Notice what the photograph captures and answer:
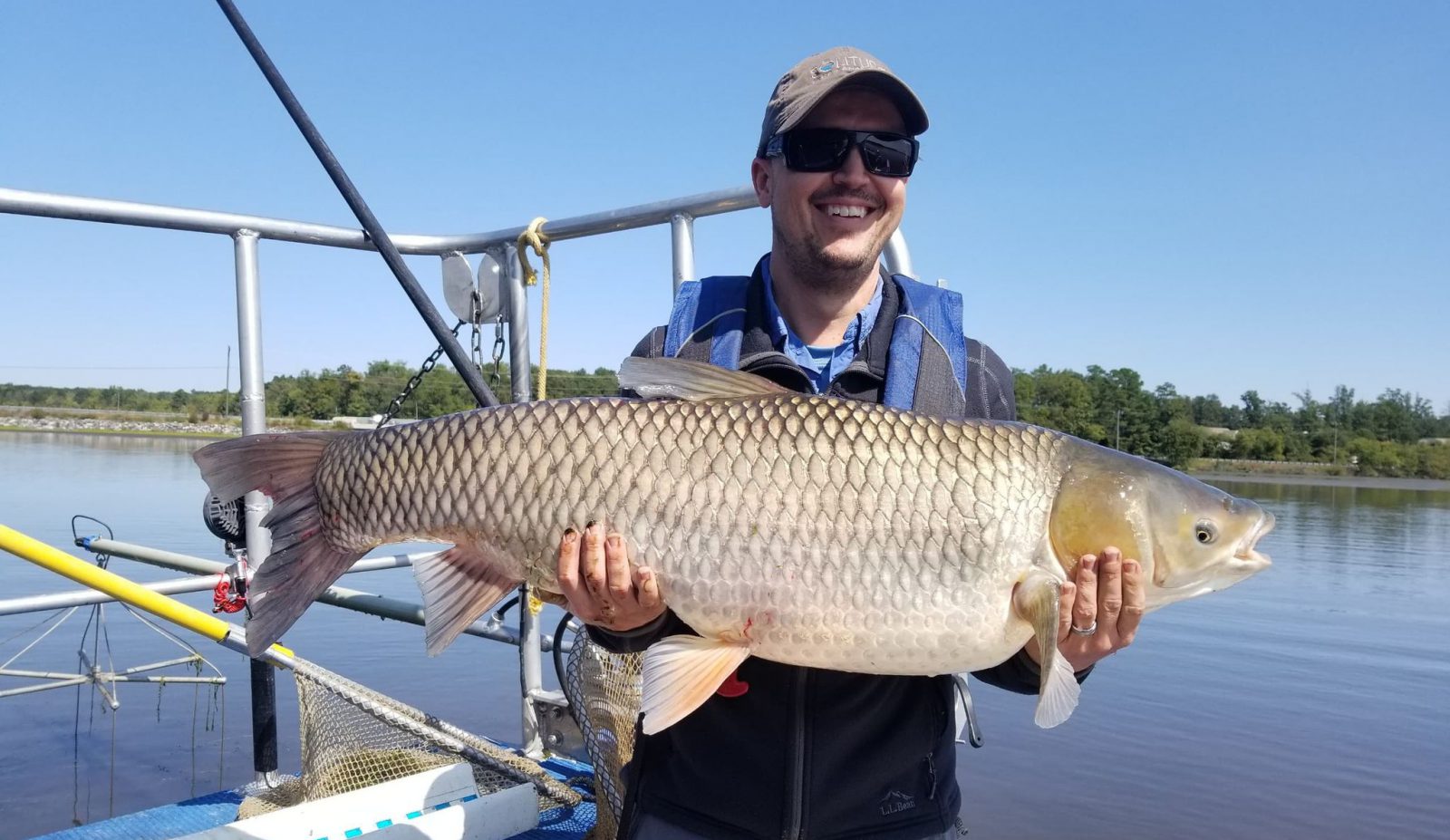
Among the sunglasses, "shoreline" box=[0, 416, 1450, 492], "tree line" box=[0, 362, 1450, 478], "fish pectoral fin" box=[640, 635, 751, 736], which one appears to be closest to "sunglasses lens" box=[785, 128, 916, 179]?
the sunglasses

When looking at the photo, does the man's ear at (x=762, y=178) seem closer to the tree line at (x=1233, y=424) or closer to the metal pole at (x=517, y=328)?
the metal pole at (x=517, y=328)

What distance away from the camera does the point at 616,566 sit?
2.18m

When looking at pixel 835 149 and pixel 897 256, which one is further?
pixel 897 256

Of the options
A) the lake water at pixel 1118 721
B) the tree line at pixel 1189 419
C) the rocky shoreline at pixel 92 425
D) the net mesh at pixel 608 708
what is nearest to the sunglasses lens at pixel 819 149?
the net mesh at pixel 608 708

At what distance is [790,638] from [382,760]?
2298 millimetres

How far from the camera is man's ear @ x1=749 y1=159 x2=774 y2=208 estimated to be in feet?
9.01

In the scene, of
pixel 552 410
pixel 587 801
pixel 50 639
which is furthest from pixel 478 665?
pixel 552 410

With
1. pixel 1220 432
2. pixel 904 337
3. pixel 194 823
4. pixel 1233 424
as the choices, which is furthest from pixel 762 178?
pixel 1233 424

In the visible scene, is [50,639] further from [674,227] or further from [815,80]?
[815,80]

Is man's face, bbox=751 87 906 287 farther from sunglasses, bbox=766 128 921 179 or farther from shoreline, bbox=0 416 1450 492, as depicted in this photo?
shoreline, bbox=0 416 1450 492

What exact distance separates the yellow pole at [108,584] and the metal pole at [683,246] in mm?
2070

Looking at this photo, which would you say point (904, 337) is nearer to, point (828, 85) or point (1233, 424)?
point (828, 85)

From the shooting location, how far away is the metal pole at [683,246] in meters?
3.78

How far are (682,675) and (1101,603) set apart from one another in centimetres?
95
